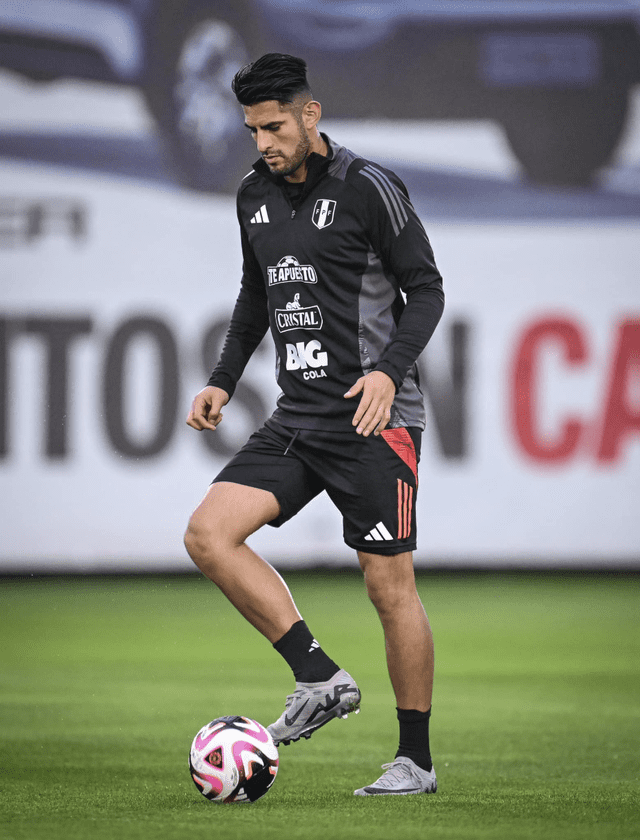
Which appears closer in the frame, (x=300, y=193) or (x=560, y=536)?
(x=300, y=193)

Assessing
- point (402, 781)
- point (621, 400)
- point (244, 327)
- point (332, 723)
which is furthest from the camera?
point (621, 400)

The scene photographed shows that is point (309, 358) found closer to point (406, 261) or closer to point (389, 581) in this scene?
point (406, 261)

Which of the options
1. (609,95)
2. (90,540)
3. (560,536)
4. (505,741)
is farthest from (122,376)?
(505,741)

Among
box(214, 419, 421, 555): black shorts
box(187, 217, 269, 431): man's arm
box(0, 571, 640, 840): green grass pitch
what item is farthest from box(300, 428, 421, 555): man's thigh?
box(0, 571, 640, 840): green grass pitch

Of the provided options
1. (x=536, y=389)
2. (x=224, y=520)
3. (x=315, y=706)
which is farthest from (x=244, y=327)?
(x=536, y=389)

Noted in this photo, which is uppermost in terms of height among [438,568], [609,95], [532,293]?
[609,95]

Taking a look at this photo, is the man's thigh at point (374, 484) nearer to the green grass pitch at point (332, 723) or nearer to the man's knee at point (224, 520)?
the man's knee at point (224, 520)

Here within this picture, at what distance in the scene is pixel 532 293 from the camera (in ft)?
30.1

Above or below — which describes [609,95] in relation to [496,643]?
above

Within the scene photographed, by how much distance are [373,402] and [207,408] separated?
60 centimetres

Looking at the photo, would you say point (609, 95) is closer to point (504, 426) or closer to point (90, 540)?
point (504, 426)

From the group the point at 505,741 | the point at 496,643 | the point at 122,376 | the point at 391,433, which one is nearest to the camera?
the point at 391,433

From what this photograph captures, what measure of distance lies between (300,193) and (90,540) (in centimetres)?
576

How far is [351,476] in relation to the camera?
3592 millimetres
